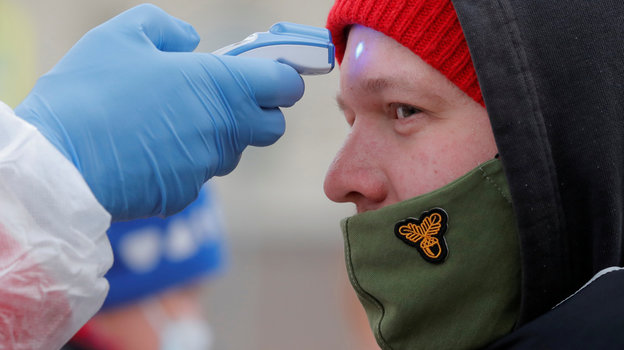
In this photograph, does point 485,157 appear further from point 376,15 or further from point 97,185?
point 97,185

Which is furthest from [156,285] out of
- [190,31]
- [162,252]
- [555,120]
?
[555,120]

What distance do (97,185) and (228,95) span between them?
0.39m

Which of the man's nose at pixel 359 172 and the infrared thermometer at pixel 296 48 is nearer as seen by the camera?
the man's nose at pixel 359 172

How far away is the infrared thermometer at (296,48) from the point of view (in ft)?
5.39

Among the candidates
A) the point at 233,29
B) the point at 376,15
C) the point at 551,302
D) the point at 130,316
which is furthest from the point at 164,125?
the point at 233,29

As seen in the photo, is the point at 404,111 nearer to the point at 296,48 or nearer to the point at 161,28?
the point at 296,48

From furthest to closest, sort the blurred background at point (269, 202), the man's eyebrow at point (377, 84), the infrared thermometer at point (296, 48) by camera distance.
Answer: the blurred background at point (269, 202)
the infrared thermometer at point (296, 48)
the man's eyebrow at point (377, 84)

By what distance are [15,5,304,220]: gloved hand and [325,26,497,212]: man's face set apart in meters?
0.20

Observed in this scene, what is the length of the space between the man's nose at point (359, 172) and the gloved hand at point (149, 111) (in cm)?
20

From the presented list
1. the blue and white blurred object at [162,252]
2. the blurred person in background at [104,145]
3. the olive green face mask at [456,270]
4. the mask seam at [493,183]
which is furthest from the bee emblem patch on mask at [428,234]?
the blue and white blurred object at [162,252]

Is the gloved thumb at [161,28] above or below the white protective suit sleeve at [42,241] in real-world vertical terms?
above

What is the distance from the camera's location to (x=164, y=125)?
5.03 feet

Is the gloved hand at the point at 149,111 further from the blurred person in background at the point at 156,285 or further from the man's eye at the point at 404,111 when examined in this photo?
the blurred person in background at the point at 156,285

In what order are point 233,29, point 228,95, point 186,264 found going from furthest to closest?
point 233,29 < point 186,264 < point 228,95
